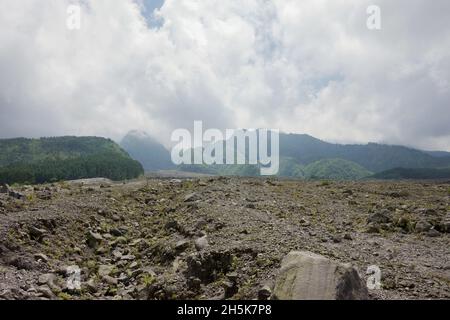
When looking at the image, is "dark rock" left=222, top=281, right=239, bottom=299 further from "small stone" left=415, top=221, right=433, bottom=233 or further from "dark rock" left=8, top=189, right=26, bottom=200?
"dark rock" left=8, top=189, right=26, bottom=200

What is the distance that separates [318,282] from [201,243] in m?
6.29

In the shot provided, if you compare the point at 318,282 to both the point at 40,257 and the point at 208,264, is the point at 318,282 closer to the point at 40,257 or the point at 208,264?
the point at 208,264

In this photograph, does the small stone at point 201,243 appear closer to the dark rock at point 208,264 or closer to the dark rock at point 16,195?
the dark rock at point 208,264

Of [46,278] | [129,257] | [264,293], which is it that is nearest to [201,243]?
[129,257]

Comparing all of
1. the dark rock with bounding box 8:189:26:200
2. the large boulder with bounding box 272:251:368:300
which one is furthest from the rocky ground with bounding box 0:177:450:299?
the large boulder with bounding box 272:251:368:300

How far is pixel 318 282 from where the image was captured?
26.8 ft

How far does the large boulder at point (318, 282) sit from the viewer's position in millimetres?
7926

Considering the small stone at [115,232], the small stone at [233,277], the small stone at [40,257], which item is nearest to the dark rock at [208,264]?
the small stone at [233,277]

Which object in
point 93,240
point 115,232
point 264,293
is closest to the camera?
point 264,293

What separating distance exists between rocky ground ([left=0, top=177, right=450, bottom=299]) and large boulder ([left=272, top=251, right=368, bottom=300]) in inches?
37.9

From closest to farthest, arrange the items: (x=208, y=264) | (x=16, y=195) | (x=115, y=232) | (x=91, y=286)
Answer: (x=91, y=286) → (x=208, y=264) → (x=115, y=232) → (x=16, y=195)

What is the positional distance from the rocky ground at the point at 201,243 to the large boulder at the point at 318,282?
0.96 meters
